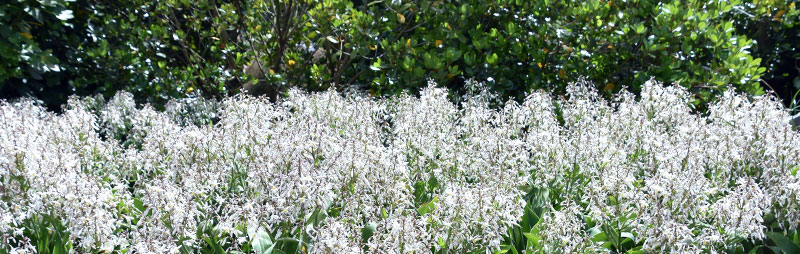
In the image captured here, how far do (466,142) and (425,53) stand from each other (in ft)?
4.96

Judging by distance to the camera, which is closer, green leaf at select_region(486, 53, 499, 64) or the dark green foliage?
the dark green foliage

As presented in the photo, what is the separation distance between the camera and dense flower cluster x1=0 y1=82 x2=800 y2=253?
130 inches

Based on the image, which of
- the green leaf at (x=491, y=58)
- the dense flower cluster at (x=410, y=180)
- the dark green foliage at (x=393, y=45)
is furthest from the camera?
the green leaf at (x=491, y=58)

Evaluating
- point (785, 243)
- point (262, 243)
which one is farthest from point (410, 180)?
point (785, 243)

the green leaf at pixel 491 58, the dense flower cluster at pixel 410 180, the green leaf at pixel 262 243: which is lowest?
the green leaf at pixel 262 243

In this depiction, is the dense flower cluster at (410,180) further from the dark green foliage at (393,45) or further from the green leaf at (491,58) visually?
the green leaf at (491,58)

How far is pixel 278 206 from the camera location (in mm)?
3342

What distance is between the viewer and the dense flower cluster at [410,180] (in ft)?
10.8

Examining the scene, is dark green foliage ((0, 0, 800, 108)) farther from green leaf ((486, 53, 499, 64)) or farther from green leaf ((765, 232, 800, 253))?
green leaf ((765, 232, 800, 253))

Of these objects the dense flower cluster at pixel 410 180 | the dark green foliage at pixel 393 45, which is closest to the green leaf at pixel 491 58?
the dark green foliage at pixel 393 45

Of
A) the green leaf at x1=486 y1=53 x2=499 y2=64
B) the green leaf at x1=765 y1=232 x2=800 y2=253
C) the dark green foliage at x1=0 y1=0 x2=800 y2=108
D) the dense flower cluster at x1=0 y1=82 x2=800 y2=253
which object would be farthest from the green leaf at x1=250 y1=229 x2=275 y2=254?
the green leaf at x1=486 y1=53 x2=499 y2=64

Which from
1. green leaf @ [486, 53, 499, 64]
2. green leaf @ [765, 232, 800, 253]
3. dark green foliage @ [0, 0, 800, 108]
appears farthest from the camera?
green leaf @ [486, 53, 499, 64]

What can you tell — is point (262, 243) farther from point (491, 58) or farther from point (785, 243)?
point (491, 58)

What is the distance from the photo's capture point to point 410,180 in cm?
411
